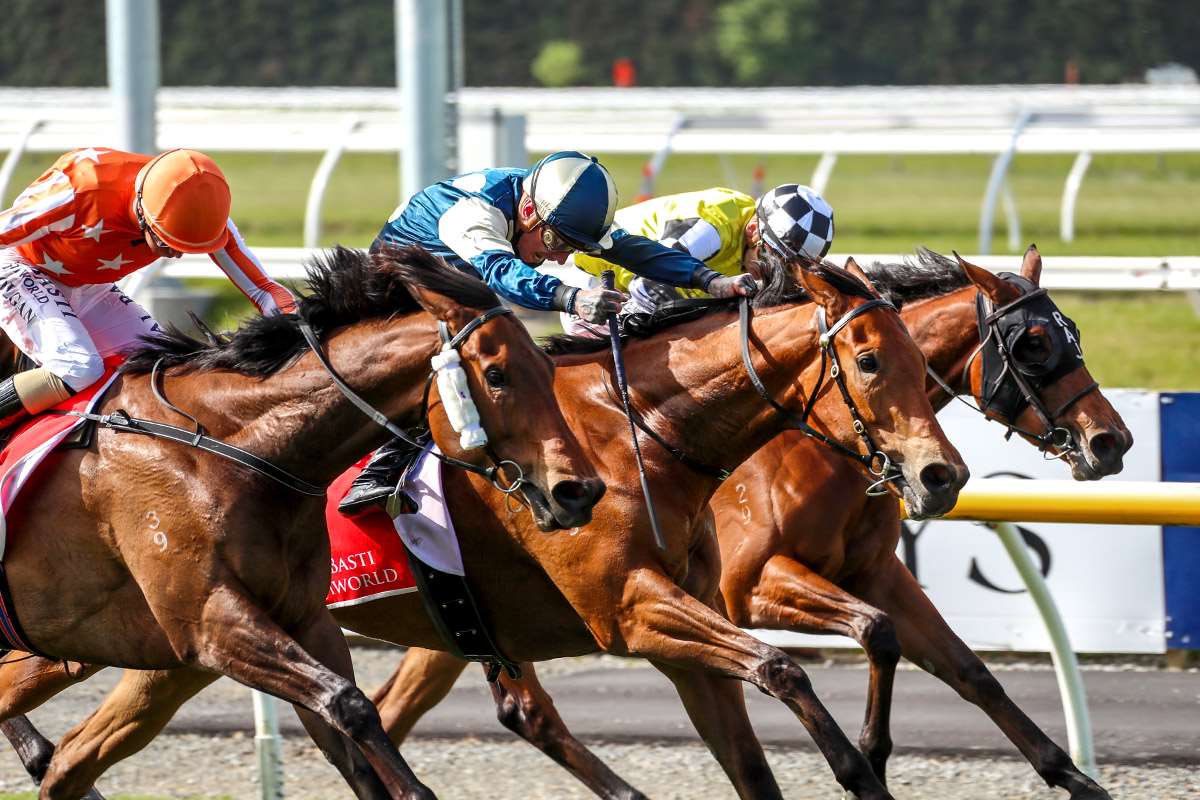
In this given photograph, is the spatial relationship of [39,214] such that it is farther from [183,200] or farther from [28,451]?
[28,451]

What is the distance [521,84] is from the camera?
37.6m

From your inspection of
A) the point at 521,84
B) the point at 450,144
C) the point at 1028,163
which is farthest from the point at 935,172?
the point at 450,144

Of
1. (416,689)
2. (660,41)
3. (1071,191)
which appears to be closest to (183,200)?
(416,689)

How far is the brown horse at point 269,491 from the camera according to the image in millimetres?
3682

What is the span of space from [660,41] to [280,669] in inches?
1442

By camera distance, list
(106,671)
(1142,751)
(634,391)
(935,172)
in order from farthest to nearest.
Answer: (935,172) → (106,671) → (1142,751) → (634,391)

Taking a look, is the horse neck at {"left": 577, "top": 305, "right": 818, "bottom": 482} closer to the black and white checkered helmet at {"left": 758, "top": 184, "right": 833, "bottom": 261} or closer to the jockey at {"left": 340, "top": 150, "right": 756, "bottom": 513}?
the jockey at {"left": 340, "top": 150, "right": 756, "bottom": 513}

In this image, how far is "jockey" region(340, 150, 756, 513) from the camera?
4215 millimetres

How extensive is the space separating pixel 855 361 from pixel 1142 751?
2.34 m

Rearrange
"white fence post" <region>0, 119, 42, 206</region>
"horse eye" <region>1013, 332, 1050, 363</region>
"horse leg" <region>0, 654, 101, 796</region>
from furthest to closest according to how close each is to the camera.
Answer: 1. "white fence post" <region>0, 119, 42, 206</region>
2. "horse eye" <region>1013, 332, 1050, 363</region>
3. "horse leg" <region>0, 654, 101, 796</region>

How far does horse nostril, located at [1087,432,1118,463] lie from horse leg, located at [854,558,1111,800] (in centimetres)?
61

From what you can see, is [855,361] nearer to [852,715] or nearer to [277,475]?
[277,475]

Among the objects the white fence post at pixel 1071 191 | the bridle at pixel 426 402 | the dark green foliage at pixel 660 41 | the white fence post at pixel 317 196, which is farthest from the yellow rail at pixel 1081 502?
the dark green foliage at pixel 660 41

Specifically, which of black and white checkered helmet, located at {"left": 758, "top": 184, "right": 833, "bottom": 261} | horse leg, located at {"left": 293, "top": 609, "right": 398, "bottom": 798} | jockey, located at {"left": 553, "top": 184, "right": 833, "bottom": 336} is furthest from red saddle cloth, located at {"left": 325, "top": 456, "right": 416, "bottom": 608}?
black and white checkered helmet, located at {"left": 758, "top": 184, "right": 833, "bottom": 261}
